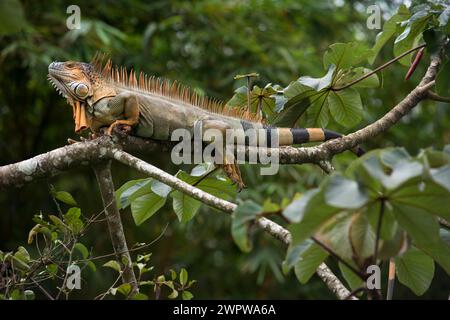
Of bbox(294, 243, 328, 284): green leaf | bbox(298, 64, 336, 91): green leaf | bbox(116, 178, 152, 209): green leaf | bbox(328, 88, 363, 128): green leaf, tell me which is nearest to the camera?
bbox(294, 243, 328, 284): green leaf

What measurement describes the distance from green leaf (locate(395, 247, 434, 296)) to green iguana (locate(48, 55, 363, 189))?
2.89ft

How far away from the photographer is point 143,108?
323 centimetres

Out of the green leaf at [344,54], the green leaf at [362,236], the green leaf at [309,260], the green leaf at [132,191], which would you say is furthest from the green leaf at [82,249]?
the green leaf at [344,54]

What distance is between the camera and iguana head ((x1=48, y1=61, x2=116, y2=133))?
3.31 m

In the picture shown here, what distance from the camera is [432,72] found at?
3.21 metres

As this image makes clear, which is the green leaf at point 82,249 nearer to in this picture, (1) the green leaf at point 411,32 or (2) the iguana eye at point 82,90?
(2) the iguana eye at point 82,90

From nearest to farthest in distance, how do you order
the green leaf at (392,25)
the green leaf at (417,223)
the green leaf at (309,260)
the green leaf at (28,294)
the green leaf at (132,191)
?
the green leaf at (417,223) → the green leaf at (309,260) → the green leaf at (28,294) → the green leaf at (132,191) → the green leaf at (392,25)

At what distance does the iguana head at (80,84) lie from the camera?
10.8 ft

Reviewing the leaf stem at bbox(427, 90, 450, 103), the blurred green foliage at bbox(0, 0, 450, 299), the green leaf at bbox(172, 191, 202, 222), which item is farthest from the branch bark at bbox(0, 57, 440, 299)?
the blurred green foliage at bbox(0, 0, 450, 299)

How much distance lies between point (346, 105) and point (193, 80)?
384 cm

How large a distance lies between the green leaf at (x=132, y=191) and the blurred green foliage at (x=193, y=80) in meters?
3.84

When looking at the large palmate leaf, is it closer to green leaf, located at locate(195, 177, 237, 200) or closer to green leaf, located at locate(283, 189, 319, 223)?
green leaf, located at locate(283, 189, 319, 223)

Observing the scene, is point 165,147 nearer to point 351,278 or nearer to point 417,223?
point 351,278

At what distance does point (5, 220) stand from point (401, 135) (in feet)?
15.4
